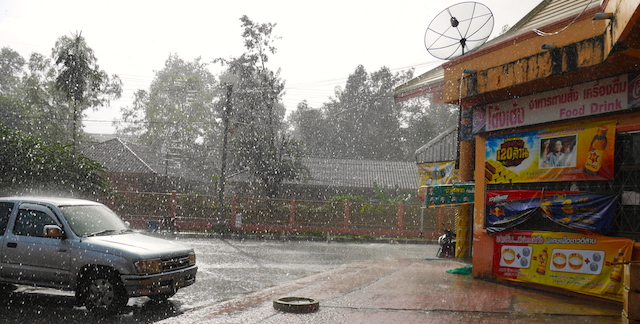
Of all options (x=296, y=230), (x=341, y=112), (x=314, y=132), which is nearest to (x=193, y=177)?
(x=314, y=132)

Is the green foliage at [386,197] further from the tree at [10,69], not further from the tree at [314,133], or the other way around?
the tree at [10,69]

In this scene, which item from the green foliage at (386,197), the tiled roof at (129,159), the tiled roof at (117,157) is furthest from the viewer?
the tiled roof at (129,159)

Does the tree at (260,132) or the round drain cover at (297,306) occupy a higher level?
the tree at (260,132)

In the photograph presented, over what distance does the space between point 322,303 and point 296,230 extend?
728 inches

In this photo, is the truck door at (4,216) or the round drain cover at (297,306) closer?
the round drain cover at (297,306)

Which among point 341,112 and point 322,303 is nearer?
point 322,303

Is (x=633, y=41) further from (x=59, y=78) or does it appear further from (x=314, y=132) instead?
(x=314, y=132)

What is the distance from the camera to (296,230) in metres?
25.9

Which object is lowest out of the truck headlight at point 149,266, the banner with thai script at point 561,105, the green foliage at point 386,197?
the truck headlight at point 149,266

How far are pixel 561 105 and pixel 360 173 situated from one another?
3024 cm

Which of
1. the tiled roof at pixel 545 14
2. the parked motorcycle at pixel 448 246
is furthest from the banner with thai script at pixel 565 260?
the parked motorcycle at pixel 448 246

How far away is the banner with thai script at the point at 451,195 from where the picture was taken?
41.0 ft

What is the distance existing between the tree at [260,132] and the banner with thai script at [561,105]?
2286cm

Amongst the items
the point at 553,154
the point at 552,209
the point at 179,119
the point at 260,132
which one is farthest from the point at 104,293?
the point at 179,119
